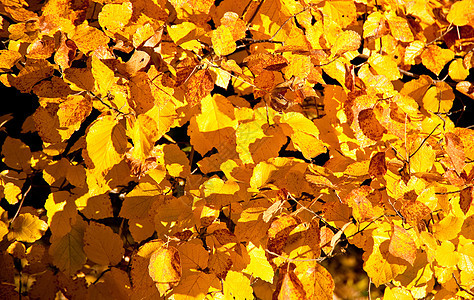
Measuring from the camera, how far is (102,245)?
3.89 ft

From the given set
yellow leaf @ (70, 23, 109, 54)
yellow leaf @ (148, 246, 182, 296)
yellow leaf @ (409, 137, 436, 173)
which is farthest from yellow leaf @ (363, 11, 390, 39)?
yellow leaf @ (148, 246, 182, 296)

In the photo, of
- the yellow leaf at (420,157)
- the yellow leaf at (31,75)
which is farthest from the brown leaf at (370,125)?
the yellow leaf at (31,75)

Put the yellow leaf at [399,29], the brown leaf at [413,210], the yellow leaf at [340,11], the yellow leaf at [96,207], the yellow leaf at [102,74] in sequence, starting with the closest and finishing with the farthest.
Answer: the yellow leaf at [102,74] < the brown leaf at [413,210] < the yellow leaf at [96,207] < the yellow leaf at [340,11] < the yellow leaf at [399,29]

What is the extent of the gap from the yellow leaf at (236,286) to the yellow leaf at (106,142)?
443mm

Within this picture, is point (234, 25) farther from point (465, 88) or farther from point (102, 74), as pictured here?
point (465, 88)

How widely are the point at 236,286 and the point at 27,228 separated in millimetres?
634

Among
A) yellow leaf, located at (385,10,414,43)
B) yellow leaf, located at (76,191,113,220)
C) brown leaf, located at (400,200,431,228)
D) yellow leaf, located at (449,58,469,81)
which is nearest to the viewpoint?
brown leaf, located at (400,200,431,228)

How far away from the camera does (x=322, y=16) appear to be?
1.24 metres

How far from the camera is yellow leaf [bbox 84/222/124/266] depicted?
1179 mm

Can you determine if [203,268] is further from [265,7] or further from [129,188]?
[265,7]

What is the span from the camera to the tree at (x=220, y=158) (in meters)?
1.01

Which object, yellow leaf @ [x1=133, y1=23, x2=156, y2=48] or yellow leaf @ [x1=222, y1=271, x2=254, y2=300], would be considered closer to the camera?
yellow leaf @ [x1=133, y1=23, x2=156, y2=48]

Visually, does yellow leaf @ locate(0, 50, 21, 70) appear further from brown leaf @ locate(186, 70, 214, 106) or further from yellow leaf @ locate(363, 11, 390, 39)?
yellow leaf @ locate(363, 11, 390, 39)

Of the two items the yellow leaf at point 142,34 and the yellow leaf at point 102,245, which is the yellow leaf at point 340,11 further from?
the yellow leaf at point 102,245
